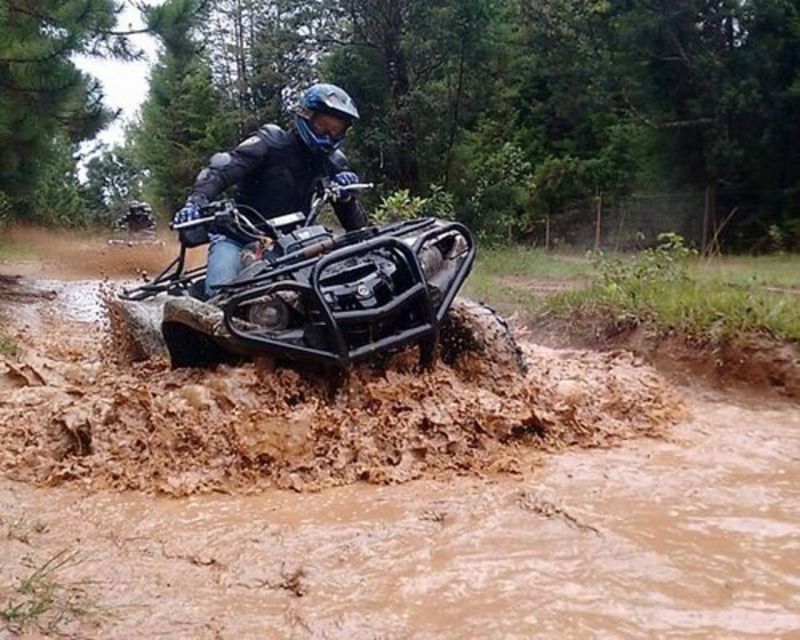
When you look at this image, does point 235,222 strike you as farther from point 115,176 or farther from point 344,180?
point 115,176

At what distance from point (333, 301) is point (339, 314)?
0.34ft

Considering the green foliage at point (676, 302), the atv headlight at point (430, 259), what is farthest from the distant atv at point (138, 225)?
the atv headlight at point (430, 259)

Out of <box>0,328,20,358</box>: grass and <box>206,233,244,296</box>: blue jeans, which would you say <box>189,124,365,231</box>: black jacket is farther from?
<box>0,328,20,358</box>: grass

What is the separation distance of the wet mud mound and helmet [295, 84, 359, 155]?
138cm

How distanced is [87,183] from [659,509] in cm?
5329

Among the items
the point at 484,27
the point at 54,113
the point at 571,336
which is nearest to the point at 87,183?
the point at 484,27

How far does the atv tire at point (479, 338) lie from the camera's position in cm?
482

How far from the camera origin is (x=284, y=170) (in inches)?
206

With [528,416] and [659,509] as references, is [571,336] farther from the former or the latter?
[659,509]

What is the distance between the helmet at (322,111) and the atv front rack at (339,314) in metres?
Result: 0.98

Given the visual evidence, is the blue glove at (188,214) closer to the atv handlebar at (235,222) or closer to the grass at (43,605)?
the atv handlebar at (235,222)

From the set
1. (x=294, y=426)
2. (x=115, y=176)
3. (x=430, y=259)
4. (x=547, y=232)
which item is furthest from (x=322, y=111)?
(x=115, y=176)

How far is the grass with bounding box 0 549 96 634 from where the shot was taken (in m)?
2.25

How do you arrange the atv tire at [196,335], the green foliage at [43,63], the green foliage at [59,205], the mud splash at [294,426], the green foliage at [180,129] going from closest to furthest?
1. the mud splash at [294,426]
2. the atv tire at [196,335]
3. the green foliage at [43,63]
4. the green foliage at [180,129]
5. the green foliage at [59,205]
